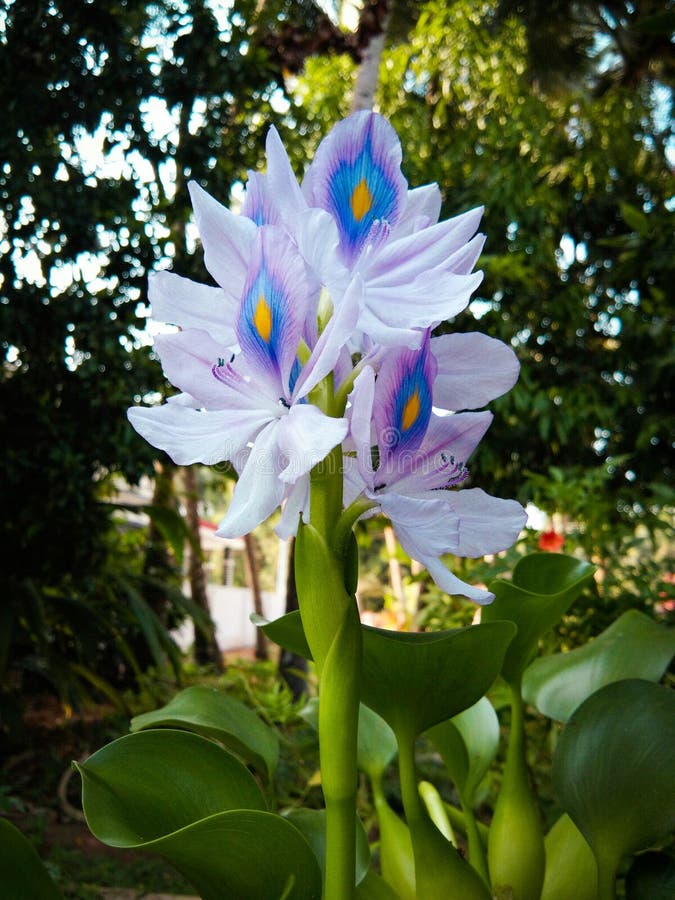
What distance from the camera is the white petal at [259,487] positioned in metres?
0.48

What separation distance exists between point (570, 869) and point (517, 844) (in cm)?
7

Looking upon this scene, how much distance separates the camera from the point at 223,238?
0.52 meters

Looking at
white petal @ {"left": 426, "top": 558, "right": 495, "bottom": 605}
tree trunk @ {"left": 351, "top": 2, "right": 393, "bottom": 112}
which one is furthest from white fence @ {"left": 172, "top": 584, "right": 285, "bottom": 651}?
white petal @ {"left": 426, "top": 558, "right": 495, "bottom": 605}

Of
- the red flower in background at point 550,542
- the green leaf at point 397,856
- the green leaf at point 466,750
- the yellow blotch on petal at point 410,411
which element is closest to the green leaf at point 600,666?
the green leaf at point 466,750

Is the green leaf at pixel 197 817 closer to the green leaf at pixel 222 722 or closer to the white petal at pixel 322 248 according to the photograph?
the green leaf at pixel 222 722

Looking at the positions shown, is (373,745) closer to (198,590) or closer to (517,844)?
(517,844)

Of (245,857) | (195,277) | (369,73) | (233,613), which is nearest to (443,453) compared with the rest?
(245,857)

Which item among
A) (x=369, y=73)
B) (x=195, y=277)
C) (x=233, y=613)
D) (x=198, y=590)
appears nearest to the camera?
(x=195, y=277)

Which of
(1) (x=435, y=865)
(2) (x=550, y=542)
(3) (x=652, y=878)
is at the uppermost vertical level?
(1) (x=435, y=865)

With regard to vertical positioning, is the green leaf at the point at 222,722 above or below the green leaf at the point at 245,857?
below

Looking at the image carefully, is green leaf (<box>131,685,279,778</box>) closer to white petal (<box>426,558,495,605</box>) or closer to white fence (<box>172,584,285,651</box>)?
white petal (<box>426,558,495,605</box>)

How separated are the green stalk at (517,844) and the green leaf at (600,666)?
9 centimetres

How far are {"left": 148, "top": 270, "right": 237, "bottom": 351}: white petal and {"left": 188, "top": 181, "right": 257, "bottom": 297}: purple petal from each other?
0.02 meters

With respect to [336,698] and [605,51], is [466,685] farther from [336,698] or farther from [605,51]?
[605,51]
